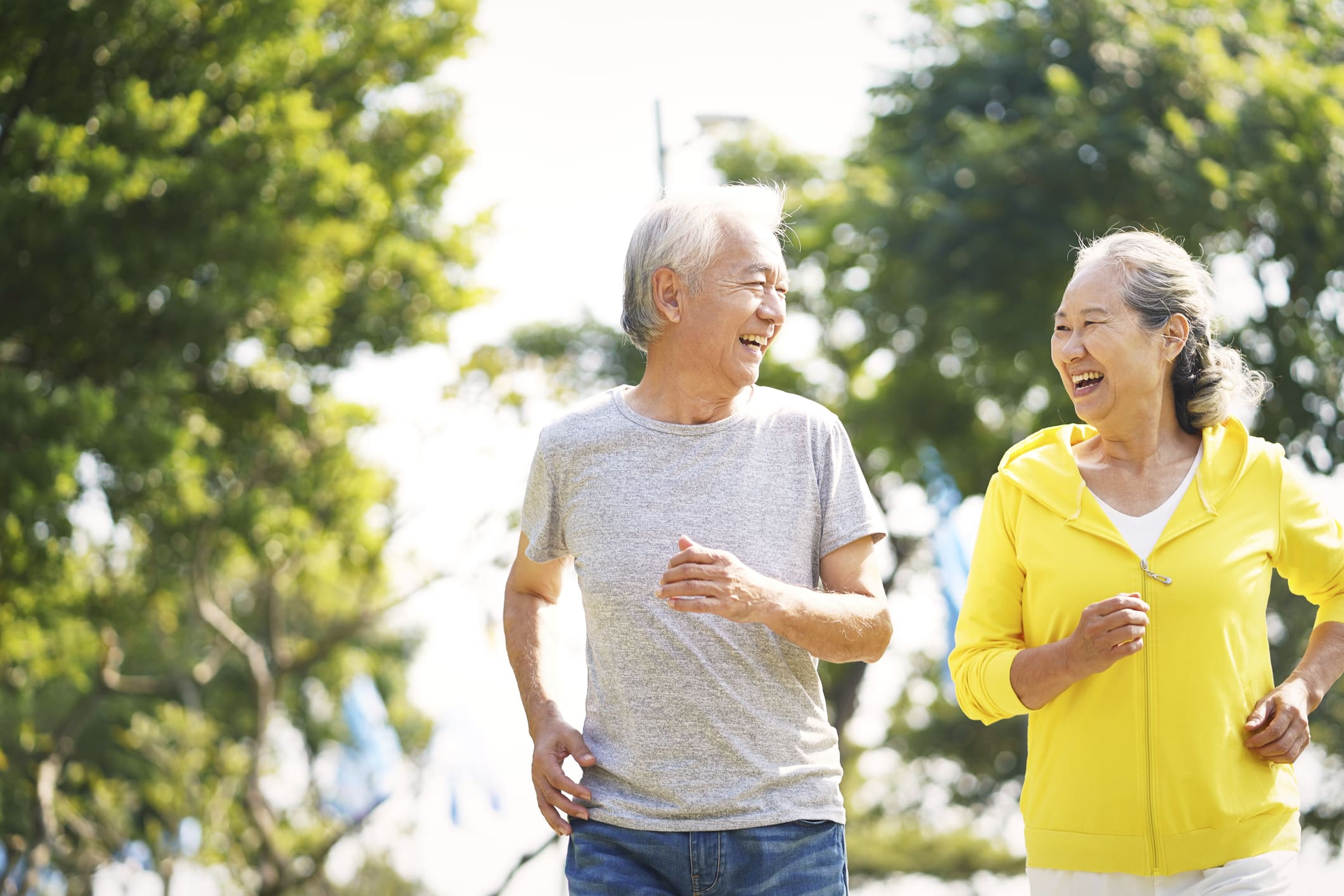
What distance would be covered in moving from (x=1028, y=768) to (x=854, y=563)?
0.59m

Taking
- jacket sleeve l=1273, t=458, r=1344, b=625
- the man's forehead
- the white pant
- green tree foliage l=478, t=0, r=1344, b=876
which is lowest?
green tree foliage l=478, t=0, r=1344, b=876

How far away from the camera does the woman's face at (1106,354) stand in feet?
9.21

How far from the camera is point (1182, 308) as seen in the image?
2.86 meters

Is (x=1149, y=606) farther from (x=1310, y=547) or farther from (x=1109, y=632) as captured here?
(x=1310, y=547)

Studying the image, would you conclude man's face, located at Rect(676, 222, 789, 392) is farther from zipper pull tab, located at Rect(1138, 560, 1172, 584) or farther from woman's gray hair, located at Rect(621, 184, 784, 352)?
zipper pull tab, located at Rect(1138, 560, 1172, 584)

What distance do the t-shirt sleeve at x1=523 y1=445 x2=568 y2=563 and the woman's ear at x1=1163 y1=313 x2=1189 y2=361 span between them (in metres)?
1.30

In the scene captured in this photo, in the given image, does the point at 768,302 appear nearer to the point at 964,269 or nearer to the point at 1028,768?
the point at 1028,768

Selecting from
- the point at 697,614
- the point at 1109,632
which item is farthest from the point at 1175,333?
the point at 697,614

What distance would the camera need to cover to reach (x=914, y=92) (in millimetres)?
15156

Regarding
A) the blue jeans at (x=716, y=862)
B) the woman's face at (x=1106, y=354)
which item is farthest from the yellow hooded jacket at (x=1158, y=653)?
the blue jeans at (x=716, y=862)

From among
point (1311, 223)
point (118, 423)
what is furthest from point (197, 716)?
point (1311, 223)

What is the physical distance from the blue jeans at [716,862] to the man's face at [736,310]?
87cm

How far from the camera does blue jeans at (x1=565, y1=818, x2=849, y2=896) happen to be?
2.54 meters

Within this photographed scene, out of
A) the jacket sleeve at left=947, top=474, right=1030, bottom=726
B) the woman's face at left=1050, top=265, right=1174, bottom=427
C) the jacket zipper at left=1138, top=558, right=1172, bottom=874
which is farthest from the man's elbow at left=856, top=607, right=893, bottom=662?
the woman's face at left=1050, top=265, right=1174, bottom=427
